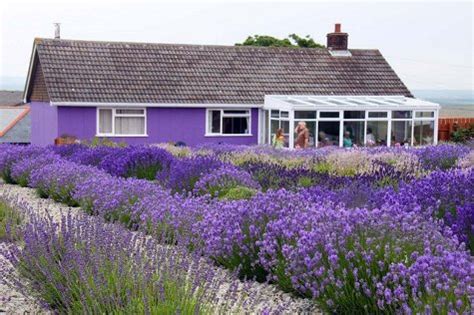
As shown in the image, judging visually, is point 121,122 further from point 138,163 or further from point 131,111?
point 138,163

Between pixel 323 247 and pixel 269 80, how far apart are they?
24.2m

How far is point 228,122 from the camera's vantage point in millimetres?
28047

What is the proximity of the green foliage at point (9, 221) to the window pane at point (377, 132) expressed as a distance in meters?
18.9

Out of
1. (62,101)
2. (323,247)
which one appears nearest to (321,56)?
(62,101)

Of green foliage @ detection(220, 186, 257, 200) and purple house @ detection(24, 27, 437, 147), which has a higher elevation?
purple house @ detection(24, 27, 437, 147)

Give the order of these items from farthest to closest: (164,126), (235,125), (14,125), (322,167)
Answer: (14,125), (235,125), (164,126), (322,167)

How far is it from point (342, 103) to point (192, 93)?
5432 mm

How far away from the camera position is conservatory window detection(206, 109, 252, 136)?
27891 mm

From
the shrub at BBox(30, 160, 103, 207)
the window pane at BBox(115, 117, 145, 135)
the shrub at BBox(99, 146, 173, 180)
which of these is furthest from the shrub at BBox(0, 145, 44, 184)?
the window pane at BBox(115, 117, 145, 135)

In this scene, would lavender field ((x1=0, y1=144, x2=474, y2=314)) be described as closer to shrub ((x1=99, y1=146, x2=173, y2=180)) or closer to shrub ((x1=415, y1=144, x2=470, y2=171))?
shrub ((x1=99, y1=146, x2=173, y2=180))

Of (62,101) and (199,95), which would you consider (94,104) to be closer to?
(62,101)

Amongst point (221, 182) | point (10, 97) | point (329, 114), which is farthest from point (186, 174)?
point (10, 97)

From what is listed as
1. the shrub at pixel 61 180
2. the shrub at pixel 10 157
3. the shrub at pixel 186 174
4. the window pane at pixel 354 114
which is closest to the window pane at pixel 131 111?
the window pane at pixel 354 114

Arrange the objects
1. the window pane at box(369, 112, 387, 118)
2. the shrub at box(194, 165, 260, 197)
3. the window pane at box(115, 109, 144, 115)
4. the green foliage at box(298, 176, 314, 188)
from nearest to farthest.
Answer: the shrub at box(194, 165, 260, 197) → the green foliage at box(298, 176, 314, 188) → the window pane at box(369, 112, 387, 118) → the window pane at box(115, 109, 144, 115)
